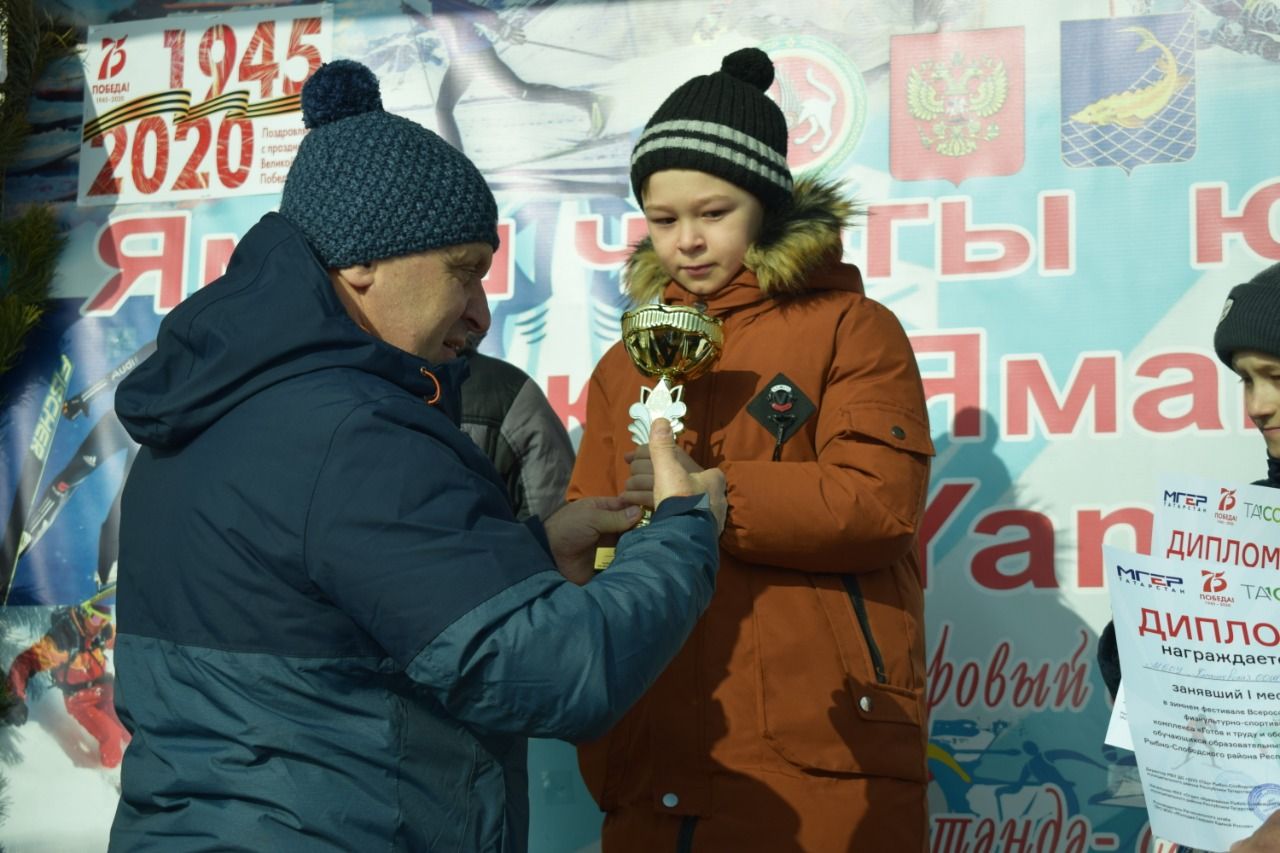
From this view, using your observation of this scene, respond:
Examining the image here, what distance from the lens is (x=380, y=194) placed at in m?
1.84

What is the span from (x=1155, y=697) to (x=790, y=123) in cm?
229

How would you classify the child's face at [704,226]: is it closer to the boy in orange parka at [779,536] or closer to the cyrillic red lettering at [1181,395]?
the boy in orange parka at [779,536]

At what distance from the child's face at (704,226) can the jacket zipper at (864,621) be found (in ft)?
2.09

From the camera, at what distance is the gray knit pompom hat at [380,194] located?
184 centimetres

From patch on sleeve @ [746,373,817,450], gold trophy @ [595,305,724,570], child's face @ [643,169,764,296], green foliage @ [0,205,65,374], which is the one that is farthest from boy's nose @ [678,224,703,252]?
green foliage @ [0,205,65,374]

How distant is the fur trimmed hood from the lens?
2.67 m

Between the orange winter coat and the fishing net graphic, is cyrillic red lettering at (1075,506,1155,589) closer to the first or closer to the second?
the fishing net graphic

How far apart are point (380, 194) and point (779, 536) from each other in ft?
3.12

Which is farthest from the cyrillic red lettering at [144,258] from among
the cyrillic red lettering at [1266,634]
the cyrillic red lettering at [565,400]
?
the cyrillic red lettering at [1266,634]

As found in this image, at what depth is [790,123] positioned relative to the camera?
400 centimetres

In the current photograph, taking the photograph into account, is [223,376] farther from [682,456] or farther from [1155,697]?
[1155,697]

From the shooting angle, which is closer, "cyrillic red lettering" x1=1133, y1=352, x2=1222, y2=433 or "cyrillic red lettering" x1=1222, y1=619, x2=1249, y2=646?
"cyrillic red lettering" x1=1222, y1=619, x2=1249, y2=646

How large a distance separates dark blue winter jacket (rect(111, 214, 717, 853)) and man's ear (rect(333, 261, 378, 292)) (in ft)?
0.26

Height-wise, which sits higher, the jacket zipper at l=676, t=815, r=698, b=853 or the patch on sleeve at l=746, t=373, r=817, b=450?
the patch on sleeve at l=746, t=373, r=817, b=450
